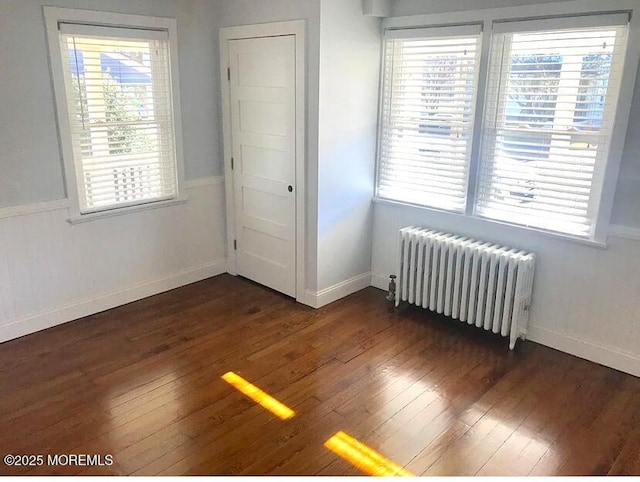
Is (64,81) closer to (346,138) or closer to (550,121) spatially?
(346,138)

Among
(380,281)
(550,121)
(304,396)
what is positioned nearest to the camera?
(304,396)

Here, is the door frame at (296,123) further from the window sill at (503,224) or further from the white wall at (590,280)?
the white wall at (590,280)

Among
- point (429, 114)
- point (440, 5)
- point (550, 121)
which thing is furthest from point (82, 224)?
point (550, 121)

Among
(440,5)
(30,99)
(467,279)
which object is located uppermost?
(440,5)

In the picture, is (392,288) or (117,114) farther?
(392,288)

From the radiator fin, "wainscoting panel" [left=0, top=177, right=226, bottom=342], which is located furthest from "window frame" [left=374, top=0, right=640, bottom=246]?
"wainscoting panel" [left=0, top=177, right=226, bottom=342]

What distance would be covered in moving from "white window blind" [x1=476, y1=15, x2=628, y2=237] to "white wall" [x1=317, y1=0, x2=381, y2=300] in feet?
3.00

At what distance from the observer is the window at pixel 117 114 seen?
11.0 feet

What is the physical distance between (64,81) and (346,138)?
1926mm

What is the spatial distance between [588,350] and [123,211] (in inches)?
131

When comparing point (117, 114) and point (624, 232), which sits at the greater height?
point (117, 114)

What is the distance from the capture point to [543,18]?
9.84ft

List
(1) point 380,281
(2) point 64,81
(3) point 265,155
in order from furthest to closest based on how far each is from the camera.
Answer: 1. (1) point 380,281
2. (3) point 265,155
3. (2) point 64,81

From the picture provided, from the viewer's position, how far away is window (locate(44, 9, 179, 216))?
3365 millimetres
